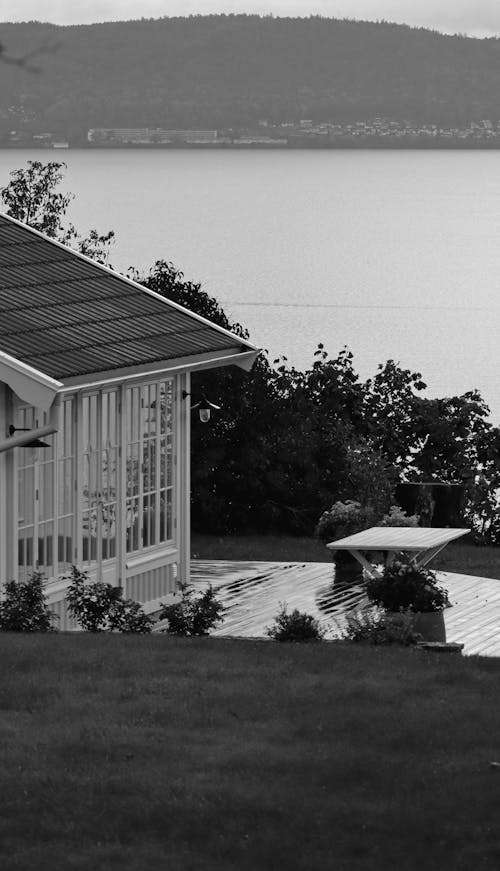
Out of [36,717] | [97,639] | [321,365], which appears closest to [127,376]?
[97,639]

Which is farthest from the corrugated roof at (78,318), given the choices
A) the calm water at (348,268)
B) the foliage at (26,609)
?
the calm water at (348,268)

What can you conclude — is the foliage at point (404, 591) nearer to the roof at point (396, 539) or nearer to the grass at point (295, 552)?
the roof at point (396, 539)

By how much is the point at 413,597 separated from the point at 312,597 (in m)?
2.81

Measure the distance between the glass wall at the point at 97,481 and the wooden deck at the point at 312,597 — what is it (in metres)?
1.14

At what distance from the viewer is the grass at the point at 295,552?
19172 mm

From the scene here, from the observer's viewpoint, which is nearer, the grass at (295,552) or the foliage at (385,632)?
the foliage at (385,632)

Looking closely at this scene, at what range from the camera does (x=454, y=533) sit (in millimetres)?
15539

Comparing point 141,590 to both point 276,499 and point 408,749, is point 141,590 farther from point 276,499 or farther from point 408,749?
point 276,499

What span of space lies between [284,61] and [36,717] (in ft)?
534

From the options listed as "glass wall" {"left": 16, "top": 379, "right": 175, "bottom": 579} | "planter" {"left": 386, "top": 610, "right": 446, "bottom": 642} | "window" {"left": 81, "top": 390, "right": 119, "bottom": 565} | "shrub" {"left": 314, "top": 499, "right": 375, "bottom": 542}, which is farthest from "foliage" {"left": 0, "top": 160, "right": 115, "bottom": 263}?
"planter" {"left": 386, "top": 610, "right": 446, "bottom": 642}

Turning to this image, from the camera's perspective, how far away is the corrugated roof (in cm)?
1334

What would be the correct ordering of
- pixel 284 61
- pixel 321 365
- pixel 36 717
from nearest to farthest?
pixel 36 717, pixel 321 365, pixel 284 61

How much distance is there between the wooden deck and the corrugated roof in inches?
92.0

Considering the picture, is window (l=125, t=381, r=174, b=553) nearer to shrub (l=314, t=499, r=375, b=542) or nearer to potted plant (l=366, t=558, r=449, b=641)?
shrub (l=314, t=499, r=375, b=542)
